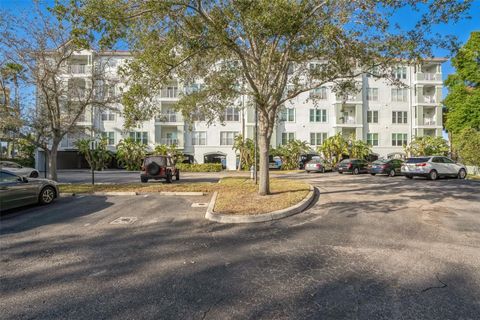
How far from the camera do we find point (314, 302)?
3301 millimetres

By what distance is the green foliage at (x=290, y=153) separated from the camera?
1316 inches

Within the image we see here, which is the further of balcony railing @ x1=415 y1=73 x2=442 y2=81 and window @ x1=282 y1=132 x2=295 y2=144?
balcony railing @ x1=415 y1=73 x2=442 y2=81

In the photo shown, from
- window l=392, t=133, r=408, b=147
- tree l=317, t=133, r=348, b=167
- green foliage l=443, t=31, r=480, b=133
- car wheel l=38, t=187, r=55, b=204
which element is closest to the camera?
car wheel l=38, t=187, r=55, b=204

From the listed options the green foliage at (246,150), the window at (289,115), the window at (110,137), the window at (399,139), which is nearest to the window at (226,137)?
the green foliage at (246,150)

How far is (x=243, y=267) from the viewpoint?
438cm

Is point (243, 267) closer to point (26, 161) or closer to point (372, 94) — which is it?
point (372, 94)

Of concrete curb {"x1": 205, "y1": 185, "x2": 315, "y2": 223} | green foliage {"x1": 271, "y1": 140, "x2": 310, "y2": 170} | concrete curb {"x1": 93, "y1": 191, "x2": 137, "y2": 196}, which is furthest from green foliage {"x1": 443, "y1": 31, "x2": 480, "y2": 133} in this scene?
concrete curb {"x1": 93, "y1": 191, "x2": 137, "y2": 196}

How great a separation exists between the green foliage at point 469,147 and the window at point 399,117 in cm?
1463

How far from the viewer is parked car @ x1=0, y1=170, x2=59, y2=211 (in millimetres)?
8477

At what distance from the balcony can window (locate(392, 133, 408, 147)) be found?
801 centimetres

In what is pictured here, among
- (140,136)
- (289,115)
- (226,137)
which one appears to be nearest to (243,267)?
(226,137)

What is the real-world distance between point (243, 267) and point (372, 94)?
134 feet

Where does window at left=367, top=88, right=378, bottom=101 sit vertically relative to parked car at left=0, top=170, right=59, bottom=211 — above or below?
above

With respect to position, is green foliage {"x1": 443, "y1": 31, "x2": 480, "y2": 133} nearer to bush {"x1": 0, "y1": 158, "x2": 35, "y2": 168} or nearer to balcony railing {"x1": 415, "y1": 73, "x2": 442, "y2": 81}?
balcony railing {"x1": 415, "y1": 73, "x2": 442, "y2": 81}
